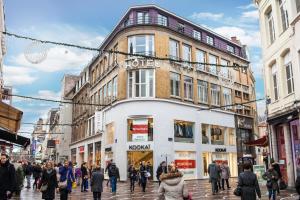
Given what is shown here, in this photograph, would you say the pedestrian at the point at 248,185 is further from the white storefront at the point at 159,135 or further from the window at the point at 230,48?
the window at the point at 230,48

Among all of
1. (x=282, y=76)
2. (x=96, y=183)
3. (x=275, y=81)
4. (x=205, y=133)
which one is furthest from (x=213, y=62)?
(x=96, y=183)

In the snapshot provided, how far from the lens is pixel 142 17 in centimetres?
3431

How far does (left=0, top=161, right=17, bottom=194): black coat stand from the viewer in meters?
8.36

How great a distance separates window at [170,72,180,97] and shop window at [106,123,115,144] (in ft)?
23.5

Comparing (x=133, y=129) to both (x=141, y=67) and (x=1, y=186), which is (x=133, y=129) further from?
(x=1, y=186)

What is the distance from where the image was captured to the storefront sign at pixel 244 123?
42656 mm

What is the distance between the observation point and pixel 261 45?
23531 mm

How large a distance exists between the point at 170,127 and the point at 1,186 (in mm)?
25162

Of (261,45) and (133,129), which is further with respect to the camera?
(133,129)

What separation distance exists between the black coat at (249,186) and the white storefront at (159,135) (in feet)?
77.5

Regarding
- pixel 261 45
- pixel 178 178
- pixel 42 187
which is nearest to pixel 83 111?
pixel 261 45

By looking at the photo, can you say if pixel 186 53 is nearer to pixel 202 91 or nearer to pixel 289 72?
pixel 202 91

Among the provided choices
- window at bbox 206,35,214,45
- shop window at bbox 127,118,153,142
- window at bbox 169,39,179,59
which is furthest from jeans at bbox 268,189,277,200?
window at bbox 206,35,214,45

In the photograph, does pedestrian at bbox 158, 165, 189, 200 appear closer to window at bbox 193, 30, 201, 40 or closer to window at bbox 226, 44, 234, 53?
window at bbox 193, 30, 201, 40
